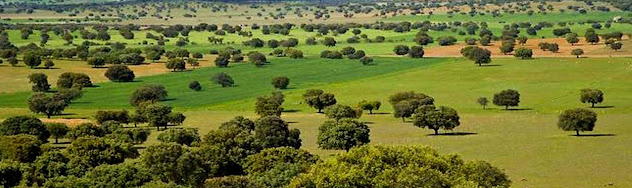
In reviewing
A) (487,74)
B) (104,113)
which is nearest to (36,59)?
(104,113)

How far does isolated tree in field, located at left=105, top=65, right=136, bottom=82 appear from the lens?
582 feet

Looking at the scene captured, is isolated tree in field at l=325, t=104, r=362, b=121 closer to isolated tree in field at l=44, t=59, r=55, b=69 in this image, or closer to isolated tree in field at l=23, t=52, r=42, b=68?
isolated tree in field at l=44, t=59, r=55, b=69

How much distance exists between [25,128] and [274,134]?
2922 centimetres

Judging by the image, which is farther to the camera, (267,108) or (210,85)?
(210,85)

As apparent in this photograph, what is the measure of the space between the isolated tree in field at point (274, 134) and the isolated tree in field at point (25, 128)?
2554cm

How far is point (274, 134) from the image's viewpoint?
324ft

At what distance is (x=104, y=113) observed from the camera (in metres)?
121

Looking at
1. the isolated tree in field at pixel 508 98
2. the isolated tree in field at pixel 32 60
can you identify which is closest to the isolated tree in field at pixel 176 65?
the isolated tree in field at pixel 32 60

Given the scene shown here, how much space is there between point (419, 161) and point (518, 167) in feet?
72.4

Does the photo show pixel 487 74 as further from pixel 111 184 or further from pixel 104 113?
pixel 111 184

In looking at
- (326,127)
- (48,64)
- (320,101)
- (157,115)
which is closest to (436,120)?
(326,127)

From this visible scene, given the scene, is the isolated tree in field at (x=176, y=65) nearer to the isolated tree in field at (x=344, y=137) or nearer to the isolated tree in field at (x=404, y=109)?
the isolated tree in field at (x=404, y=109)

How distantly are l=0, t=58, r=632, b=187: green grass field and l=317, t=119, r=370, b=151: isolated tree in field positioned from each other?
186cm

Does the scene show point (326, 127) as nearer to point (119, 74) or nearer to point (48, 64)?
point (119, 74)
